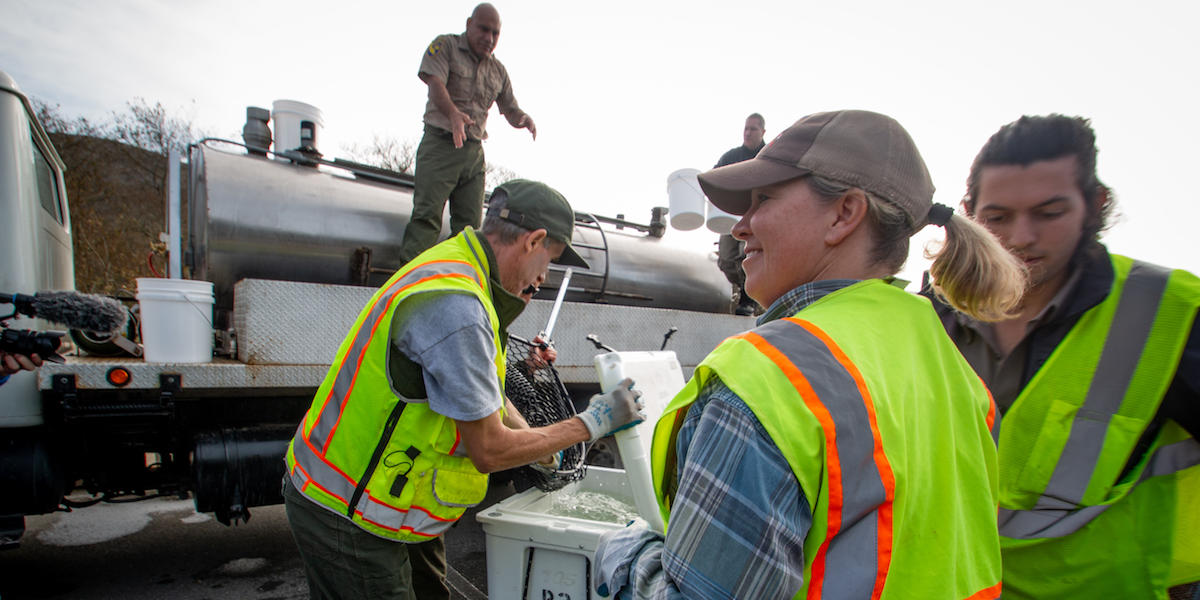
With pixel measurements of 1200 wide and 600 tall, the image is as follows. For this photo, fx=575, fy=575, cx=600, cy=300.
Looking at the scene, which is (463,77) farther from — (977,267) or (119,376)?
(977,267)

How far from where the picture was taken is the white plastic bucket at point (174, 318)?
2.58 metres

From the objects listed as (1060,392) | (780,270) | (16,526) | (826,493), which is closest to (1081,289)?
(1060,392)

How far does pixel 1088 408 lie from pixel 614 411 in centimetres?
128

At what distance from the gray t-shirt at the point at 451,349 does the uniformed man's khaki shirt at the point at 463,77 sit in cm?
237

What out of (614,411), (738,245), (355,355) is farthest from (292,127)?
(738,245)

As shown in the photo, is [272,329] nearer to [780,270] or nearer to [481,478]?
[481,478]

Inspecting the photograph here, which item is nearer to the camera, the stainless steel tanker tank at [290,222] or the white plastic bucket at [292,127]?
the stainless steel tanker tank at [290,222]

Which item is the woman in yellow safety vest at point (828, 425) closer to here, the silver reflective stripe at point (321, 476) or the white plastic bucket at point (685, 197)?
the silver reflective stripe at point (321, 476)

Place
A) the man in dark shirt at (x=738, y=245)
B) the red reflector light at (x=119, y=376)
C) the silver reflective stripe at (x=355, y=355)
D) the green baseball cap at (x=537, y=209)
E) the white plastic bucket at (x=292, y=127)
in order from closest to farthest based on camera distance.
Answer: the silver reflective stripe at (x=355, y=355) < the green baseball cap at (x=537, y=209) < the red reflector light at (x=119, y=376) < the white plastic bucket at (x=292, y=127) < the man in dark shirt at (x=738, y=245)

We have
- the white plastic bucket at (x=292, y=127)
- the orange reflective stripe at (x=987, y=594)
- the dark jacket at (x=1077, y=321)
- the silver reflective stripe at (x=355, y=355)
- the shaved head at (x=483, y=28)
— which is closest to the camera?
the orange reflective stripe at (x=987, y=594)

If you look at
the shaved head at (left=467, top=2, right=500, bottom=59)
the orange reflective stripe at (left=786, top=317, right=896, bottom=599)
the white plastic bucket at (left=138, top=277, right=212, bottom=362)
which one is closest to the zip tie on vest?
the orange reflective stripe at (left=786, top=317, right=896, bottom=599)

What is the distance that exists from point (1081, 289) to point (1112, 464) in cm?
38

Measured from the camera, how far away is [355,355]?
1.60 meters

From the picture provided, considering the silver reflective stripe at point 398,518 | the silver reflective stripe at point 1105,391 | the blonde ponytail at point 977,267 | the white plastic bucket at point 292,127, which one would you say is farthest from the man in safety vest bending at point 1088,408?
the white plastic bucket at point 292,127
